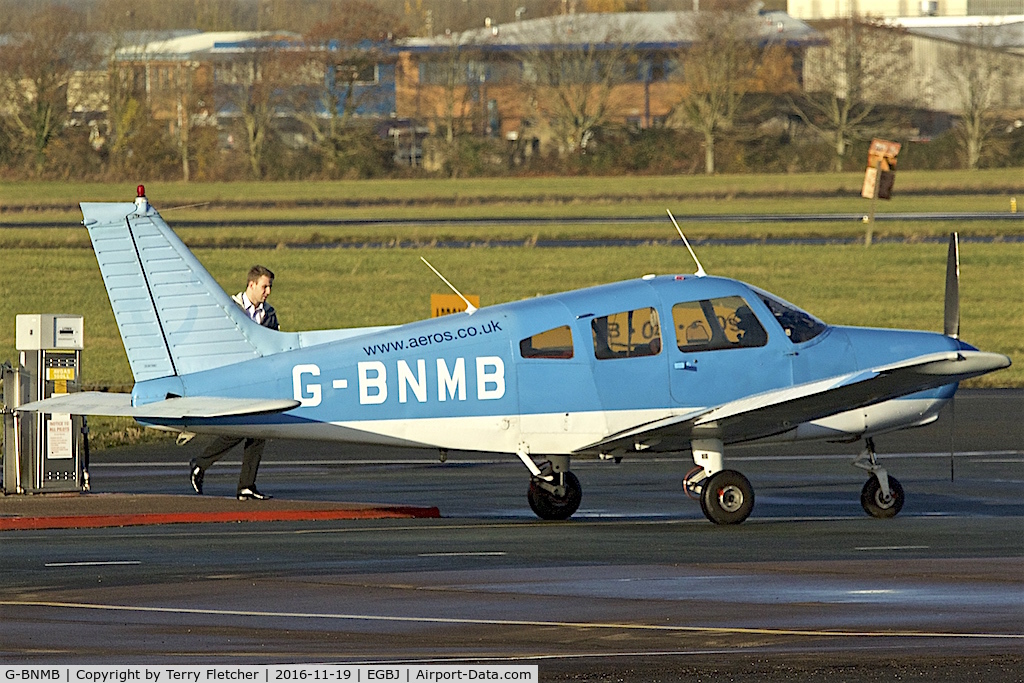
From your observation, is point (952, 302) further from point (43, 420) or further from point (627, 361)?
point (43, 420)

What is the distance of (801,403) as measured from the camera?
532 inches

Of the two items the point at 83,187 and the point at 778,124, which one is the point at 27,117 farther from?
the point at 778,124

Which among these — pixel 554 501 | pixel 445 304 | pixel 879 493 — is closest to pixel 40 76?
pixel 445 304

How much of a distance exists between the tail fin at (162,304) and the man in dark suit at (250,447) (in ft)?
3.29

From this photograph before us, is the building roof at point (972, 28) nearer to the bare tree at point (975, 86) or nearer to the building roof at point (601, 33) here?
the bare tree at point (975, 86)

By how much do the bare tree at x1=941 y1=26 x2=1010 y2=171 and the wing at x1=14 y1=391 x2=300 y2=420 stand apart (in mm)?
81653

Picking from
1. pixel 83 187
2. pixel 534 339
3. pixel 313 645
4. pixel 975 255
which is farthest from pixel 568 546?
pixel 83 187

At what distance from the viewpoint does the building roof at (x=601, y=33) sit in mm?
104750

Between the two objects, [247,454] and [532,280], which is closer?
[247,454]

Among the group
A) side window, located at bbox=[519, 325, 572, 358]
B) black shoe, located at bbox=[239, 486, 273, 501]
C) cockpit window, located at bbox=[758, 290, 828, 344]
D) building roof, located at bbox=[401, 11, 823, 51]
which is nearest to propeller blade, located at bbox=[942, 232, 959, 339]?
cockpit window, located at bbox=[758, 290, 828, 344]

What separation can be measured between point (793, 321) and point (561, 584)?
4.11 m

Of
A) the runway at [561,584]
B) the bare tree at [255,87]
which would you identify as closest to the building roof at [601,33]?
the bare tree at [255,87]

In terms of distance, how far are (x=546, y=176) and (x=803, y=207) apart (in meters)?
26.0

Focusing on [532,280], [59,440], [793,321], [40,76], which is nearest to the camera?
[793,321]
